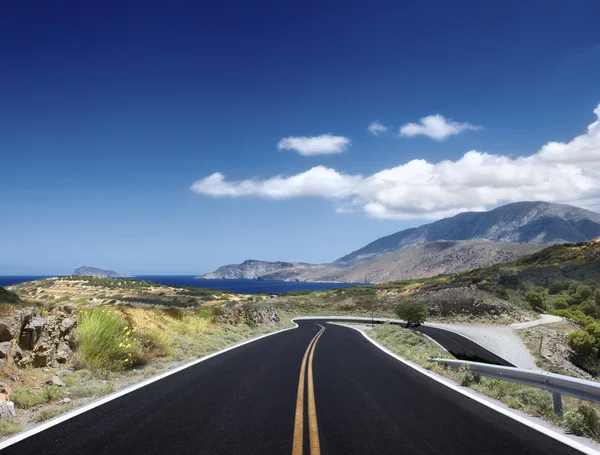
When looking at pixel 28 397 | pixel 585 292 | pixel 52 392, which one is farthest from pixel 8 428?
pixel 585 292

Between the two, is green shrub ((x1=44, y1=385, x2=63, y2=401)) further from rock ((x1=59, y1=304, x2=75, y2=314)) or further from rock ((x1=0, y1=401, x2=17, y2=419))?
rock ((x1=59, y1=304, x2=75, y2=314))

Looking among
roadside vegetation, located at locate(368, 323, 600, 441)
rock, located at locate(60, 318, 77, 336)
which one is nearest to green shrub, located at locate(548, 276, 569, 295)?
roadside vegetation, located at locate(368, 323, 600, 441)

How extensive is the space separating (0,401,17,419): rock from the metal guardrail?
889 centimetres

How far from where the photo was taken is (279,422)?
648cm

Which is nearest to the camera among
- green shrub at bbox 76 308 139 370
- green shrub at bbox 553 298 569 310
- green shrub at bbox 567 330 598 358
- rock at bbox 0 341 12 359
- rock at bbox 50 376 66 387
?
rock at bbox 0 341 12 359

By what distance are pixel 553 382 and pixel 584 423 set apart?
995 millimetres

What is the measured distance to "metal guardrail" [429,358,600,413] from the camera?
237 inches

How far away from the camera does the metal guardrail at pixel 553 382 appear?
603 centimetres

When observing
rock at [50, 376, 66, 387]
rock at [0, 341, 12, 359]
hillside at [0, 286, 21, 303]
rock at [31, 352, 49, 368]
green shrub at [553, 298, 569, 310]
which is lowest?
green shrub at [553, 298, 569, 310]

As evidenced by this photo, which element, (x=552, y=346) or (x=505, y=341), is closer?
(x=552, y=346)

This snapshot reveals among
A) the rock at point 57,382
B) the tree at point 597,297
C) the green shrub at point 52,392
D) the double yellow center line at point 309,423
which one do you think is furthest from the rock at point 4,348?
the tree at point 597,297

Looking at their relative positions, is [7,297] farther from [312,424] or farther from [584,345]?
[584,345]

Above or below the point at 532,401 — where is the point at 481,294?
below

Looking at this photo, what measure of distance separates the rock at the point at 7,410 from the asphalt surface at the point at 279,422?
3.57ft
